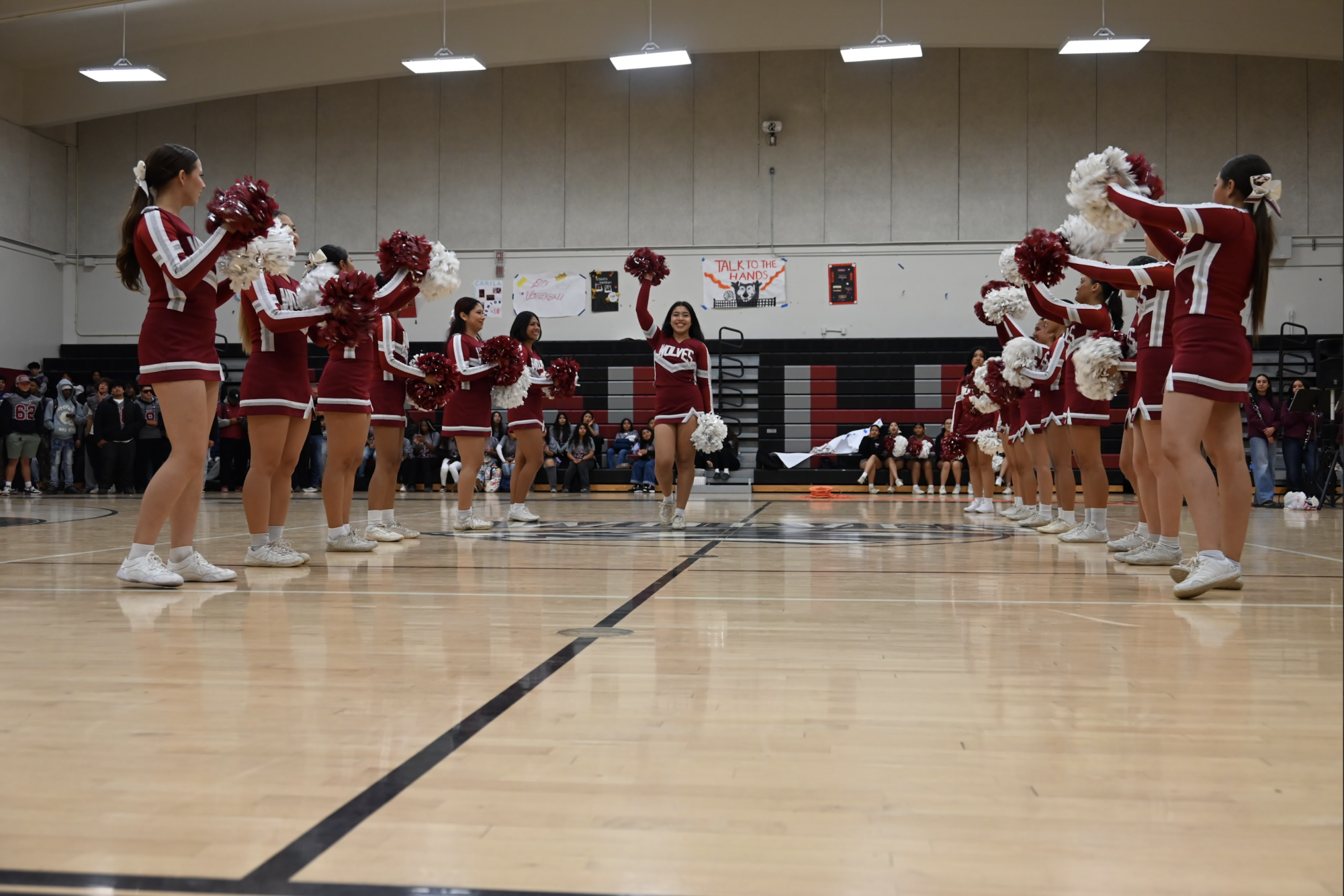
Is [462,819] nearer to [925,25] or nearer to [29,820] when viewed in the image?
[29,820]

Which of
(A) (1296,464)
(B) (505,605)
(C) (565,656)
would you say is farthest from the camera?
(A) (1296,464)

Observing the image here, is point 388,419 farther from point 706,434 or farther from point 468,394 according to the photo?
point 706,434

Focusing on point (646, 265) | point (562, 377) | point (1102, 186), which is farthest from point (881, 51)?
point (1102, 186)

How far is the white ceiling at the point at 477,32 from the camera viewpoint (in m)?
16.3

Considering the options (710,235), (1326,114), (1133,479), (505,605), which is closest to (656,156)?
(710,235)

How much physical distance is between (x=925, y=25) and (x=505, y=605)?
15427 mm

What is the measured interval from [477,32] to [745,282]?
6251 mm

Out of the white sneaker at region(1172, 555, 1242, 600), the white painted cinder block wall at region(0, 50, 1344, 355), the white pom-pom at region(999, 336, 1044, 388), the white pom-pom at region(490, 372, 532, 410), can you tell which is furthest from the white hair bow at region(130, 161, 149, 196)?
the white painted cinder block wall at region(0, 50, 1344, 355)

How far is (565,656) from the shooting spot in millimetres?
2811

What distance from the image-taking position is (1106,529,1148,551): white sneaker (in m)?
5.84

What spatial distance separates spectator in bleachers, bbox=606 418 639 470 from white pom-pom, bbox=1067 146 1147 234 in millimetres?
12848

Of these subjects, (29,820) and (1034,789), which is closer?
(29,820)

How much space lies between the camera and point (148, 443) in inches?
628

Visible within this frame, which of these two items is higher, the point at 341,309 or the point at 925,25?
the point at 925,25
